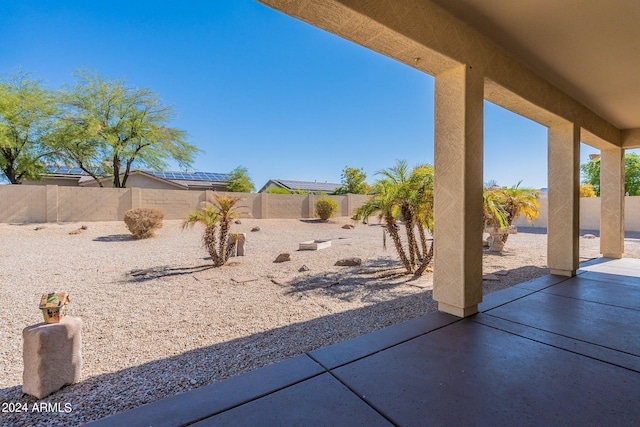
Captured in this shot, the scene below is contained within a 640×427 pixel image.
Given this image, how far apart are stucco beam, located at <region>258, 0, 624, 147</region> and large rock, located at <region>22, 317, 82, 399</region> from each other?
2830 millimetres

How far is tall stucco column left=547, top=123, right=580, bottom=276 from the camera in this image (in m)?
4.60

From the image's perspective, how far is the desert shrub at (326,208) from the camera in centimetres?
1691

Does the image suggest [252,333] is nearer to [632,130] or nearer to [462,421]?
[462,421]

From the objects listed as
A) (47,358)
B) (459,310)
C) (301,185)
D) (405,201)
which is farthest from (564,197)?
(301,185)

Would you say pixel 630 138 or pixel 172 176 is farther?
pixel 172 176

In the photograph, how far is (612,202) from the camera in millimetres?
Answer: 6363

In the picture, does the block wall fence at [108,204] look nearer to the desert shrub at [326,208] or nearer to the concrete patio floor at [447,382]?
the desert shrub at [326,208]

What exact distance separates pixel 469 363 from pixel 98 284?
19.0ft

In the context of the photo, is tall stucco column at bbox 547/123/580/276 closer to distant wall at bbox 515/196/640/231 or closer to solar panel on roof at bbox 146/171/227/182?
distant wall at bbox 515/196/640/231

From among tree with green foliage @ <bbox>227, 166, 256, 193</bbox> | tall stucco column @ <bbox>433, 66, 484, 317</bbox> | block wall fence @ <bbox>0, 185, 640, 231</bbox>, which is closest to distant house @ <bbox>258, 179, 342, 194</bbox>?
tree with green foliage @ <bbox>227, 166, 256, 193</bbox>

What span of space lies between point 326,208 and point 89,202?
11200mm

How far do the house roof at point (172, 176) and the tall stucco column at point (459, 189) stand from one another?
73.1 feet

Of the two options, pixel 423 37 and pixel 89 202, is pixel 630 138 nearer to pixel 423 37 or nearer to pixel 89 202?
pixel 423 37

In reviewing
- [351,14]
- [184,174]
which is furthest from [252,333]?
[184,174]
